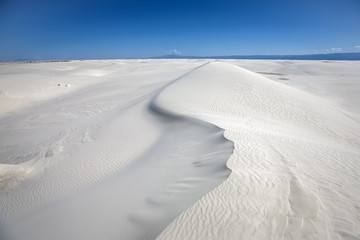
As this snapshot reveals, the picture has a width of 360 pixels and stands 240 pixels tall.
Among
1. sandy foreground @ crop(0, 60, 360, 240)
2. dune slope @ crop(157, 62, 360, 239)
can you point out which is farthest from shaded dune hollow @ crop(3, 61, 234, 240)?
dune slope @ crop(157, 62, 360, 239)

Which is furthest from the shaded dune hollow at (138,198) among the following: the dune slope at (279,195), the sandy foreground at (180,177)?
the dune slope at (279,195)

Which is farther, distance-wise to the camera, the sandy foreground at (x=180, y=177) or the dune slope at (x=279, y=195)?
the sandy foreground at (x=180, y=177)

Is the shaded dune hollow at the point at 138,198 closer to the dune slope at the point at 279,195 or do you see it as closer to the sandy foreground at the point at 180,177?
the sandy foreground at the point at 180,177

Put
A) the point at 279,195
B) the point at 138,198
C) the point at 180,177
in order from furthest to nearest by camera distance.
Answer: the point at 180,177, the point at 138,198, the point at 279,195

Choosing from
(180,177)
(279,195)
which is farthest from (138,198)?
(279,195)

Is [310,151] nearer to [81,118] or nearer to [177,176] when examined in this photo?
[177,176]

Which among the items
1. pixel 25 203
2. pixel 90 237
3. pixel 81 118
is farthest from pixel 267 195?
pixel 81 118

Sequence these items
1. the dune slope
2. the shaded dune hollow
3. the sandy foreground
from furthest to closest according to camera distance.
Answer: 1. the shaded dune hollow
2. the sandy foreground
3. the dune slope

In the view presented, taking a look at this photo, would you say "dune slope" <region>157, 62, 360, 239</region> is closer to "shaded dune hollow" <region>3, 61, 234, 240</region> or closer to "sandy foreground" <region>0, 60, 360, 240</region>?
"sandy foreground" <region>0, 60, 360, 240</region>

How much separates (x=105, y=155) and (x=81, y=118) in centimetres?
590

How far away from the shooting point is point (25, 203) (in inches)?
181

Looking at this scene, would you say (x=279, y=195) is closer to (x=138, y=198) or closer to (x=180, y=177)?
(x=180, y=177)

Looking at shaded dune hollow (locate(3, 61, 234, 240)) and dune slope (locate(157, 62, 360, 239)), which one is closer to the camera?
dune slope (locate(157, 62, 360, 239))

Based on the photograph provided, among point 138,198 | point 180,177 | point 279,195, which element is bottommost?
point 138,198
